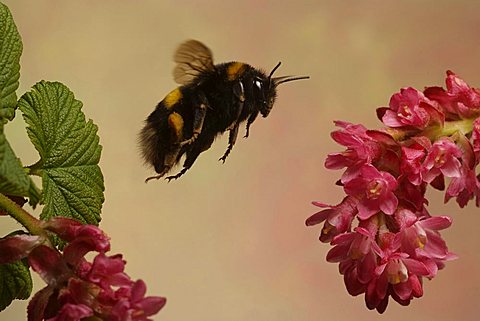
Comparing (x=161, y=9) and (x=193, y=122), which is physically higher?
(x=161, y=9)

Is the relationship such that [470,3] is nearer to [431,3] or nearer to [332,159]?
[431,3]

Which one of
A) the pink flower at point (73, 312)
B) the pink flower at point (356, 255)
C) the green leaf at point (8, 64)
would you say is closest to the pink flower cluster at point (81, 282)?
the pink flower at point (73, 312)

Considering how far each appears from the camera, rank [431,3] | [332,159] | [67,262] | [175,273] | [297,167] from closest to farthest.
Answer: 1. [67,262]
2. [332,159]
3. [175,273]
4. [297,167]
5. [431,3]

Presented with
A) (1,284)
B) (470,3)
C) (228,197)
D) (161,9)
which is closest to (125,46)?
(161,9)

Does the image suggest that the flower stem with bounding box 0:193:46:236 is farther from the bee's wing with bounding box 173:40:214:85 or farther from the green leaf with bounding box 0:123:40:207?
the bee's wing with bounding box 173:40:214:85

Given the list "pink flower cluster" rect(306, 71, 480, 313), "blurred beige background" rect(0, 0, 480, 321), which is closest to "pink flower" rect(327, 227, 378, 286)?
"pink flower cluster" rect(306, 71, 480, 313)

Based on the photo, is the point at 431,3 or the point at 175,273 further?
the point at 431,3

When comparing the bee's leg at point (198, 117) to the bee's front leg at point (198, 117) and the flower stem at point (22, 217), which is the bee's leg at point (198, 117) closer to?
the bee's front leg at point (198, 117)
